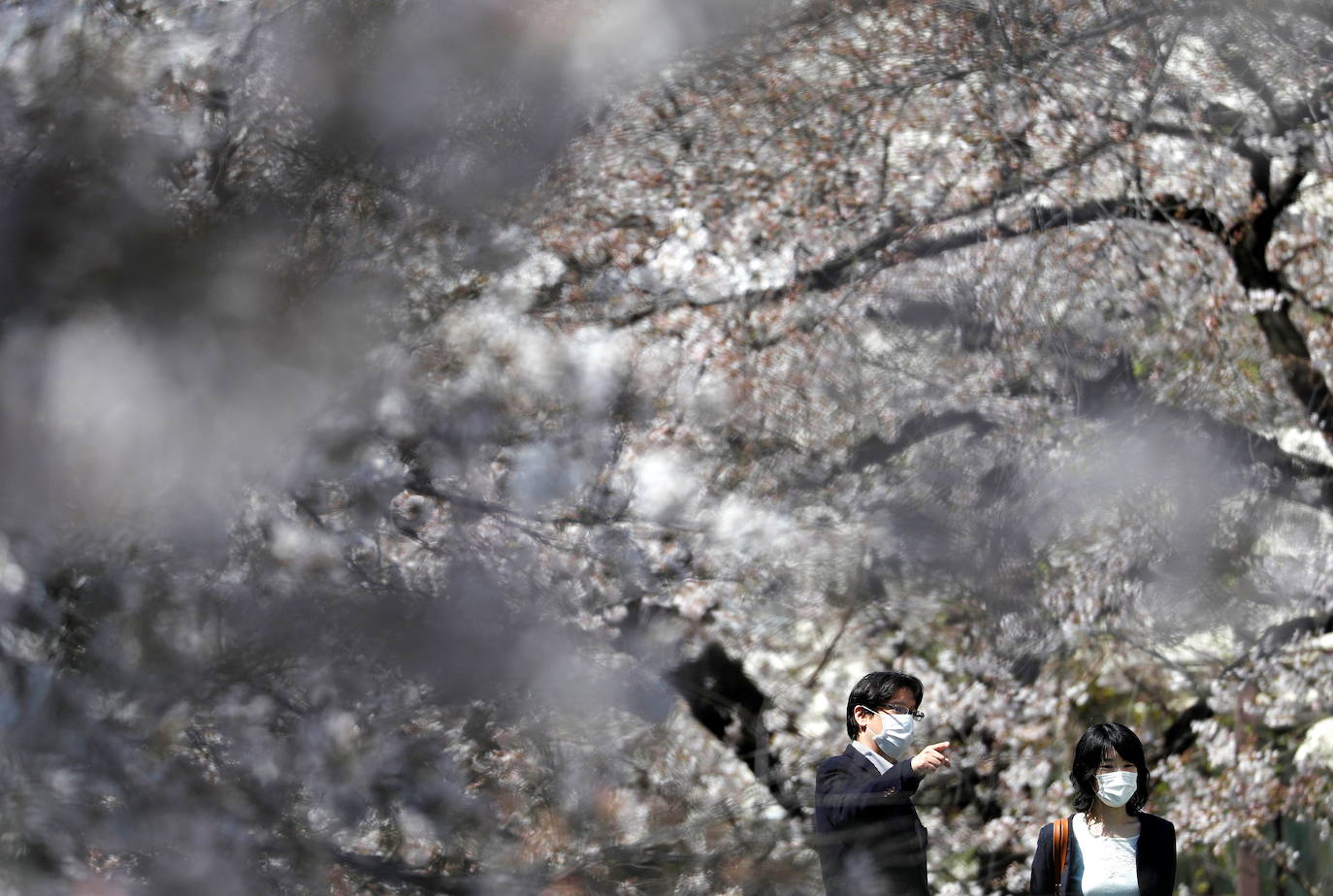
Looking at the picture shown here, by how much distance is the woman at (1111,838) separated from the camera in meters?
2.88

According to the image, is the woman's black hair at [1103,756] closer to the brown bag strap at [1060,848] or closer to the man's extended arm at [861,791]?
the brown bag strap at [1060,848]

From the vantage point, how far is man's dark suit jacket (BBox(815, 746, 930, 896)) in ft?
9.65

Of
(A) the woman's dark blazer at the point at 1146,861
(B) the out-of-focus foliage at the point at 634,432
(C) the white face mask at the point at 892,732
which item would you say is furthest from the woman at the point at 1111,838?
(B) the out-of-focus foliage at the point at 634,432

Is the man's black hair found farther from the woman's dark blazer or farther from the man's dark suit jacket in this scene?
the woman's dark blazer

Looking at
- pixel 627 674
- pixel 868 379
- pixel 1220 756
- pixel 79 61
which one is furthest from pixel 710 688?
pixel 79 61

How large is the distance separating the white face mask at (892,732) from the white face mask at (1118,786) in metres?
0.46

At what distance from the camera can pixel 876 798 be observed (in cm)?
292

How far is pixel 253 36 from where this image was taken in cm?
588

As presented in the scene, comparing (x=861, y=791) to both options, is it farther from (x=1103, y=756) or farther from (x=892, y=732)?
(x=1103, y=756)

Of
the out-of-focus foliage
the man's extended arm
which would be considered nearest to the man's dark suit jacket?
the man's extended arm

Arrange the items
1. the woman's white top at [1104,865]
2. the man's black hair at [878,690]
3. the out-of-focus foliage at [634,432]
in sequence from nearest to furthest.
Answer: the woman's white top at [1104,865]
the man's black hair at [878,690]
the out-of-focus foliage at [634,432]

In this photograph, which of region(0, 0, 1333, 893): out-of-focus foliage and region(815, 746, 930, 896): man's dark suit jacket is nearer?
region(815, 746, 930, 896): man's dark suit jacket

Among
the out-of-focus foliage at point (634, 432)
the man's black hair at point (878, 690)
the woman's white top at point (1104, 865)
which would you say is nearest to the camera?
the woman's white top at point (1104, 865)

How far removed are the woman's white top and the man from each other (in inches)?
13.9
